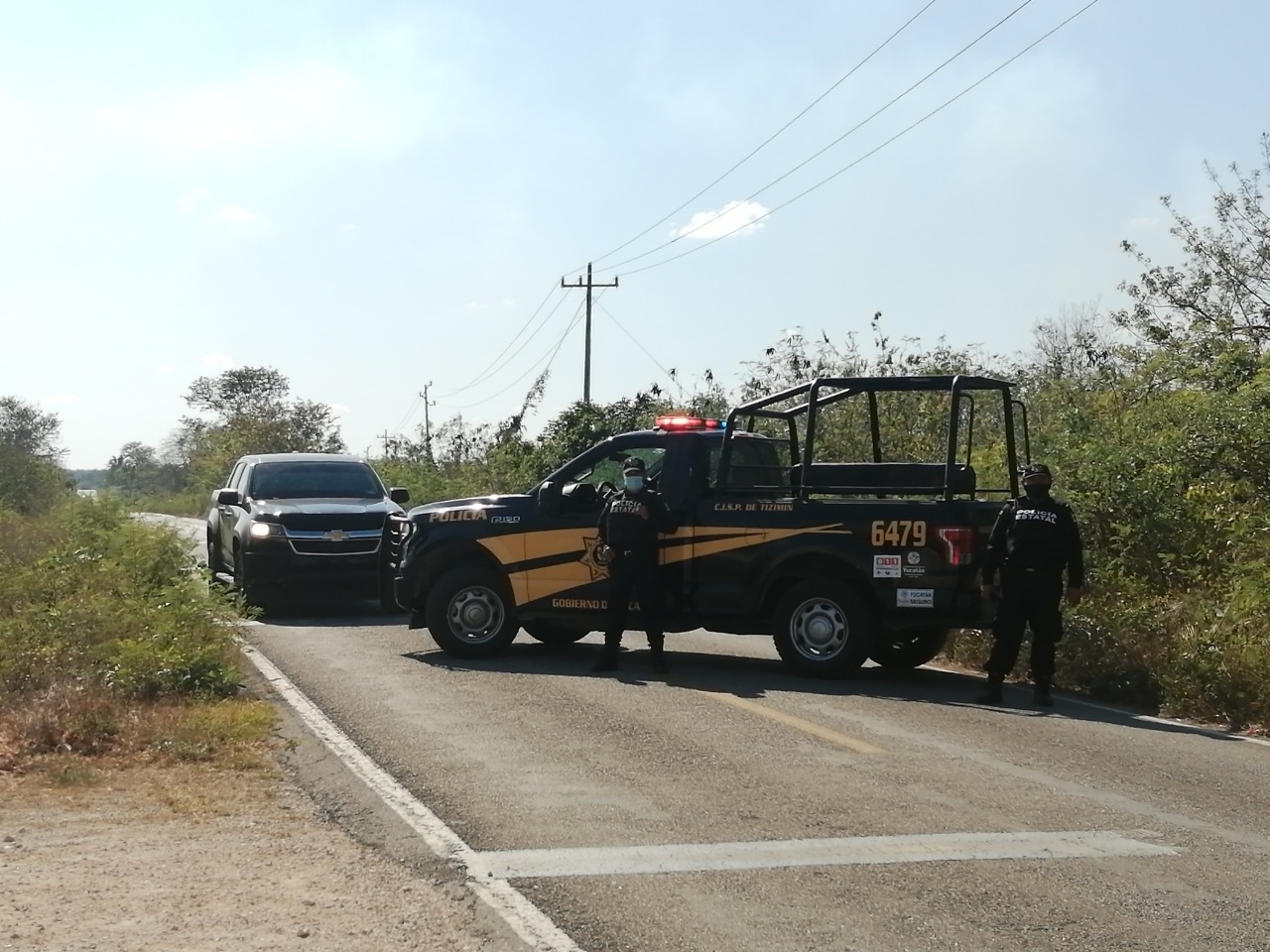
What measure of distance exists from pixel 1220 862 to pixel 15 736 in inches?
262

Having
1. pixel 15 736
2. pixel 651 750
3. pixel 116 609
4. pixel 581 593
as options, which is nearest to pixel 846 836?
pixel 651 750

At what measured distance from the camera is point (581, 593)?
1247cm

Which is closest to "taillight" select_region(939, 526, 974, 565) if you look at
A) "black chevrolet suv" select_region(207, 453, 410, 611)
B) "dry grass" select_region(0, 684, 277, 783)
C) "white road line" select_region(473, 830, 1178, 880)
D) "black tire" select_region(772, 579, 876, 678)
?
"black tire" select_region(772, 579, 876, 678)

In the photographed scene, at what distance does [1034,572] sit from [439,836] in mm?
5767

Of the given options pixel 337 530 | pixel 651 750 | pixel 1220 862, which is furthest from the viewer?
pixel 337 530

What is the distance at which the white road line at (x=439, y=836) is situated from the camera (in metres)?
5.14

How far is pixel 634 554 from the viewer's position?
11.7 meters

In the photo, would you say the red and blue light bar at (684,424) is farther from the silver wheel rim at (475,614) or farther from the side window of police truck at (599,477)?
the silver wheel rim at (475,614)

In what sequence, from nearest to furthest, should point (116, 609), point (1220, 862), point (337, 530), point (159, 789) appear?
point (1220, 862) < point (159, 789) < point (116, 609) < point (337, 530)

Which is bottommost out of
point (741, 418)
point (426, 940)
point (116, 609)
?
point (426, 940)

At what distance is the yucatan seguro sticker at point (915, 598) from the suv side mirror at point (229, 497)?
352 inches

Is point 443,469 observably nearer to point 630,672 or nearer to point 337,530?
point 337,530

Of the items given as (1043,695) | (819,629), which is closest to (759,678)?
(819,629)

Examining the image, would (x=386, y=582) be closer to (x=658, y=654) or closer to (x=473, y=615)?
(x=473, y=615)
